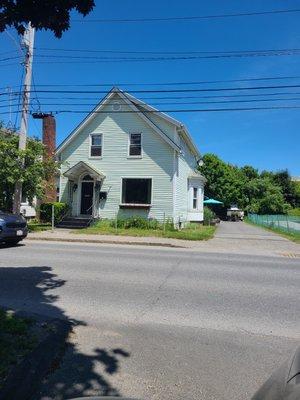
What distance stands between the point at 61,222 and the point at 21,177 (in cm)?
524

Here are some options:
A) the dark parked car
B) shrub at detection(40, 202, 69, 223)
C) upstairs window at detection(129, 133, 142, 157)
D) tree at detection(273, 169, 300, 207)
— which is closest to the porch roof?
shrub at detection(40, 202, 69, 223)

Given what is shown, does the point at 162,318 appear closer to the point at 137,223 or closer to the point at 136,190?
the point at 137,223

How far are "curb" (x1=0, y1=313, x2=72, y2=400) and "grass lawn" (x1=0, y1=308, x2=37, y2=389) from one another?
0.08 metres

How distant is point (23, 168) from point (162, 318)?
16.0 m

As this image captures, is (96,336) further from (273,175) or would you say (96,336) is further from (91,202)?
(273,175)

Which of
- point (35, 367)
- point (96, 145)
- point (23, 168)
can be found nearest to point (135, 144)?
point (96, 145)

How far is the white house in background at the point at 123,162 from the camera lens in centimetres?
2538

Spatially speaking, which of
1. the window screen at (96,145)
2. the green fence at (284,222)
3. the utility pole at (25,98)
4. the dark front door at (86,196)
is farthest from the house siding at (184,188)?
the utility pole at (25,98)

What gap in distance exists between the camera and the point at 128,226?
80.9ft

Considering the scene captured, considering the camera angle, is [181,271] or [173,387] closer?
[173,387]

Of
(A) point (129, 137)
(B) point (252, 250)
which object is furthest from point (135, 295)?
(A) point (129, 137)

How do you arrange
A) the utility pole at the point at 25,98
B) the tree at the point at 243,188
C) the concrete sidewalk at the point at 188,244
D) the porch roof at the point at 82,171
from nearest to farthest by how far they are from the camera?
the concrete sidewalk at the point at 188,244, the utility pole at the point at 25,98, the porch roof at the point at 82,171, the tree at the point at 243,188

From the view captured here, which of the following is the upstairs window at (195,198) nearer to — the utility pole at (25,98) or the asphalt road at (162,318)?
the utility pole at (25,98)

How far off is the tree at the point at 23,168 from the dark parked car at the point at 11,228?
5.17 meters
